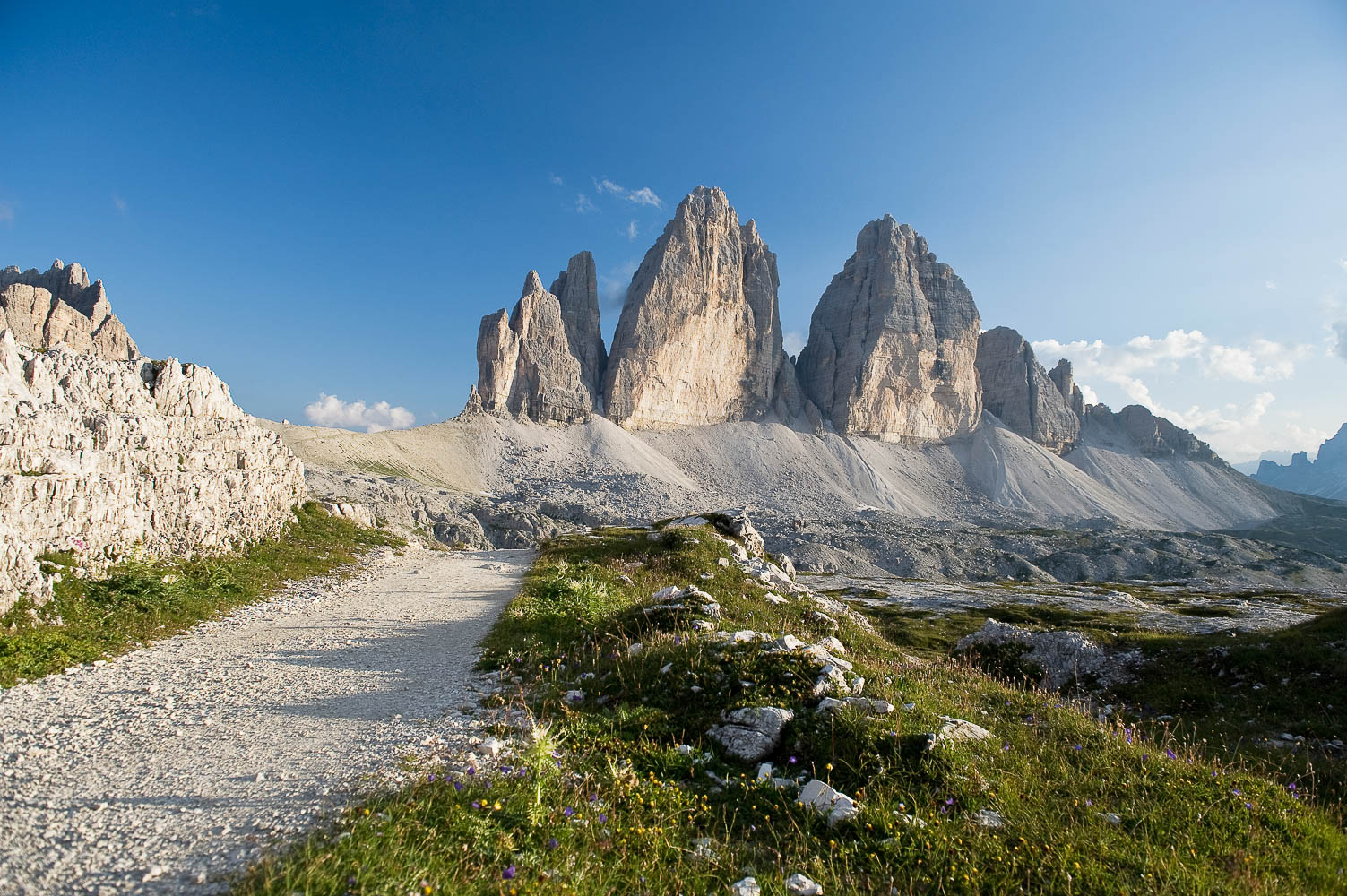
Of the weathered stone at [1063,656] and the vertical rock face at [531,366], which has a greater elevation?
the vertical rock face at [531,366]

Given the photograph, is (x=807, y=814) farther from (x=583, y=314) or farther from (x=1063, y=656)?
(x=583, y=314)

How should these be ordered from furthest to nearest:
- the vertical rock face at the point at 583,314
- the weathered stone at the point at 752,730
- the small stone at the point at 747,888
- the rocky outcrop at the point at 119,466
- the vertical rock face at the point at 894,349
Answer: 1. the vertical rock face at the point at 894,349
2. the vertical rock face at the point at 583,314
3. the rocky outcrop at the point at 119,466
4. the weathered stone at the point at 752,730
5. the small stone at the point at 747,888

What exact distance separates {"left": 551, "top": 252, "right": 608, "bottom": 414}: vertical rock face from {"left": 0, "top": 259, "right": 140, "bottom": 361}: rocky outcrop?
9956 centimetres

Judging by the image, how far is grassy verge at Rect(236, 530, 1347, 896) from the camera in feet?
14.7

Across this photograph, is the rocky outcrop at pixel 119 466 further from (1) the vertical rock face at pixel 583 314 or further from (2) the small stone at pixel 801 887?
(1) the vertical rock face at pixel 583 314

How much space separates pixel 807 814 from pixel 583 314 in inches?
7152

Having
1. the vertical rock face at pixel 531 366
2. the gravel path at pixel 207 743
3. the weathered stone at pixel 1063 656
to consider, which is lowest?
the weathered stone at pixel 1063 656

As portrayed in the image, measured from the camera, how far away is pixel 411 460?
11644 centimetres

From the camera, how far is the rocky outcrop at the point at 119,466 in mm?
12844

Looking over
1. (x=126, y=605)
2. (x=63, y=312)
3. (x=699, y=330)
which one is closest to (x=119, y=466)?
(x=126, y=605)

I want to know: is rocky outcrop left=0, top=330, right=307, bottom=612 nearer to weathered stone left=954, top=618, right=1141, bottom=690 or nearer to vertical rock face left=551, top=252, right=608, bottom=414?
weathered stone left=954, top=618, right=1141, bottom=690

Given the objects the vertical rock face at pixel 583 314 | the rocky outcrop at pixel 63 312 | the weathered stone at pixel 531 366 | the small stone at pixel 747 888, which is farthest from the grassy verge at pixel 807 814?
the vertical rock face at pixel 583 314

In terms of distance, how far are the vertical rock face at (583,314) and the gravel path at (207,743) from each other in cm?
16142

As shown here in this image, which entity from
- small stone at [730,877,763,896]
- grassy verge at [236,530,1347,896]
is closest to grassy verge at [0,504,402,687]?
grassy verge at [236,530,1347,896]
